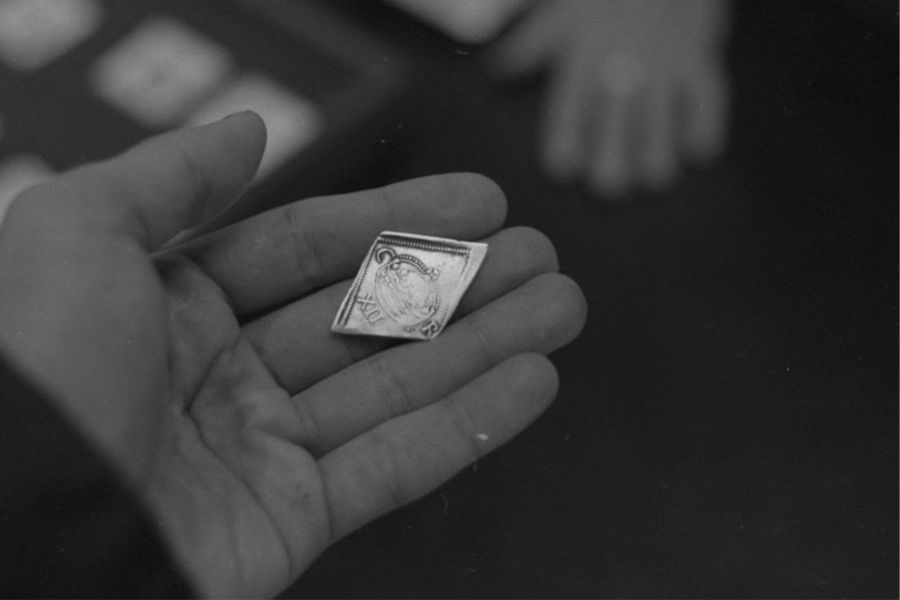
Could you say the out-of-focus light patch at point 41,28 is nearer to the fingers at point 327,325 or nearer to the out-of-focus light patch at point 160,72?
the out-of-focus light patch at point 160,72

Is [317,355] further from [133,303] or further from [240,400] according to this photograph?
[133,303]

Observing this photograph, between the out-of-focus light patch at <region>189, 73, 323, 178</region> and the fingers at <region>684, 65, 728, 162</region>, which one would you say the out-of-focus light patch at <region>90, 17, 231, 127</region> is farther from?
the fingers at <region>684, 65, 728, 162</region>

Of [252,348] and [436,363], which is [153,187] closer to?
[252,348]

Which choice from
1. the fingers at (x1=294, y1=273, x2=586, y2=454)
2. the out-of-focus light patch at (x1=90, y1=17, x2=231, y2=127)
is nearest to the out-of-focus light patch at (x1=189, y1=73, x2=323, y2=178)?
the out-of-focus light patch at (x1=90, y1=17, x2=231, y2=127)

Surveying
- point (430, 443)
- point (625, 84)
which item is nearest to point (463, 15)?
point (625, 84)

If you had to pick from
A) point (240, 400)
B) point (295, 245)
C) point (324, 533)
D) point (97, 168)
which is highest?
point (97, 168)

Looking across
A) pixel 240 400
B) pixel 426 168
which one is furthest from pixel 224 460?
pixel 426 168

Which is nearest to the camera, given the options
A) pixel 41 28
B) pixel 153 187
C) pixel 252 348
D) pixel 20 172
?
pixel 153 187
